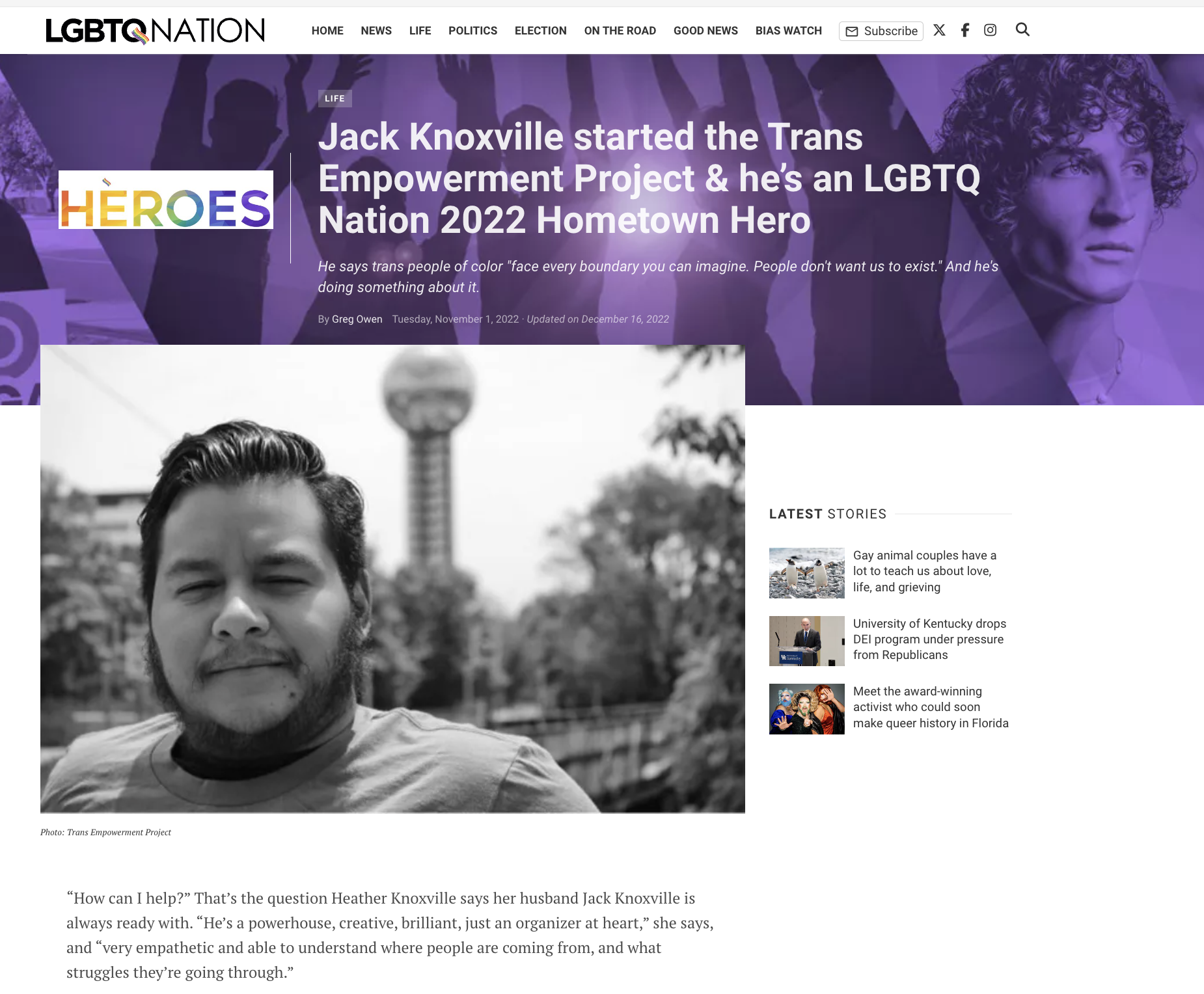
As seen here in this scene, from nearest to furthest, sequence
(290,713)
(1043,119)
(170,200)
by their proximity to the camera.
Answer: (290,713), (170,200), (1043,119)

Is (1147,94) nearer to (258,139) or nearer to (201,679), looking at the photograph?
(258,139)

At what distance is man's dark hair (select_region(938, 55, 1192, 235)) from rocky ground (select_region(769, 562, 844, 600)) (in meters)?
1.55

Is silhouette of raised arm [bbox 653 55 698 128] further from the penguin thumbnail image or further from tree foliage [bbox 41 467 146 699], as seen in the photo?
tree foliage [bbox 41 467 146 699]

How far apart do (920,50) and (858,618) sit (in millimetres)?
2333

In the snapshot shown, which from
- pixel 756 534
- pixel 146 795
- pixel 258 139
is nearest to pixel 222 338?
pixel 258 139

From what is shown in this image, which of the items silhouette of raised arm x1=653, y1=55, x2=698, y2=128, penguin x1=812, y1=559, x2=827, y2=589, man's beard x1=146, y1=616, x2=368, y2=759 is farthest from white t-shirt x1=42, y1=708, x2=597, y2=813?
silhouette of raised arm x1=653, y1=55, x2=698, y2=128

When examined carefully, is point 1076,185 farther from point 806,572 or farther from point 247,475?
point 247,475

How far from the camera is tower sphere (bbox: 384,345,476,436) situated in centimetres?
445

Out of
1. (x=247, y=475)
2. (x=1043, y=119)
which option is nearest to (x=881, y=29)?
(x=1043, y=119)

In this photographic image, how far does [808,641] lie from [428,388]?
1.87m

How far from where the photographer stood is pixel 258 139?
174 inches

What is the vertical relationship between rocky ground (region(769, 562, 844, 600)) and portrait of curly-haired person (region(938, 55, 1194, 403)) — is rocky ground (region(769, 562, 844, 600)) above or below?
below

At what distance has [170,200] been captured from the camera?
4391 millimetres

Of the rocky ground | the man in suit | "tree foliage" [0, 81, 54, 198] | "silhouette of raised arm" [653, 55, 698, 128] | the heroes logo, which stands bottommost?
the man in suit
